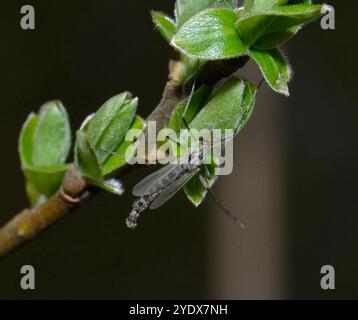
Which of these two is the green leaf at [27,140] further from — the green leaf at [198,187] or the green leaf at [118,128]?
the green leaf at [198,187]

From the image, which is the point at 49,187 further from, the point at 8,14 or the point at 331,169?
the point at 331,169

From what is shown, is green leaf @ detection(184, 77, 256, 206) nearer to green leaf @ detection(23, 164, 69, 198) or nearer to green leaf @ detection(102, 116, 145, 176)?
green leaf @ detection(102, 116, 145, 176)

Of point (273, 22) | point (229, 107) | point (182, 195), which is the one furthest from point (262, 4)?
point (182, 195)

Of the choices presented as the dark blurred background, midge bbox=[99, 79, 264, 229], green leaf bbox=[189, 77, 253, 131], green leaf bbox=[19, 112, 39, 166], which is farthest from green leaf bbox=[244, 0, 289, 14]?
the dark blurred background

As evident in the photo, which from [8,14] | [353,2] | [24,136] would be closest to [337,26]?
[353,2]

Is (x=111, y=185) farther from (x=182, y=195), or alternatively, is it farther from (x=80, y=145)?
(x=182, y=195)
